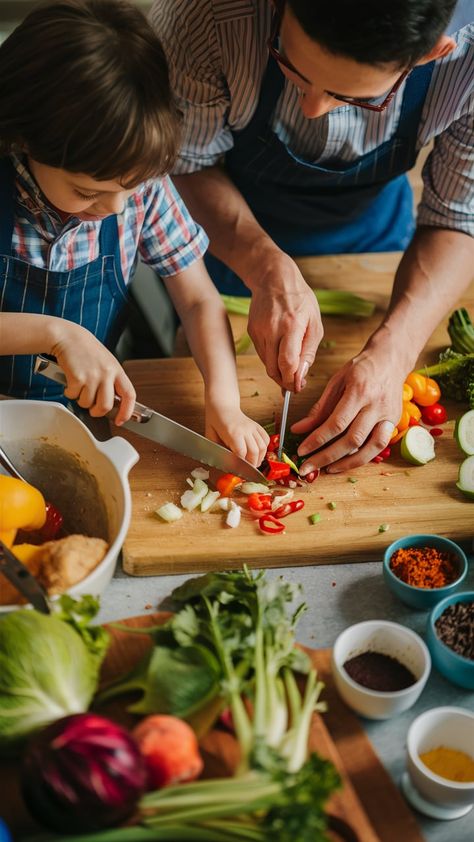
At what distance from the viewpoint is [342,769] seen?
3.62ft

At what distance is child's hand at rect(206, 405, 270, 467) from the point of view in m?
1.58

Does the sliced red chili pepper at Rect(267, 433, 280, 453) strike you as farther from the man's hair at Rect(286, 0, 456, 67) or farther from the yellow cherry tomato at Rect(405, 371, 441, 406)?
the man's hair at Rect(286, 0, 456, 67)

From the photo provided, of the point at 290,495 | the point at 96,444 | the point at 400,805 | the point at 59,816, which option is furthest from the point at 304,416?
the point at 59,816

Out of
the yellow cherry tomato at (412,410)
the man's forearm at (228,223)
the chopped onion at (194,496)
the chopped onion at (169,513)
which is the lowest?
the chopped onion at (169,513)

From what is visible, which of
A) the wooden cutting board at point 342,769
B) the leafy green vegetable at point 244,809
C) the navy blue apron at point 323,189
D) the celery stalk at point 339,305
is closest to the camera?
the leafy green vegetable at point 244,809

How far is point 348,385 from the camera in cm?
165

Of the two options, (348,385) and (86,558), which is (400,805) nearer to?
(86,558)

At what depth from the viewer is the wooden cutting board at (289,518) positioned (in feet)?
4.74

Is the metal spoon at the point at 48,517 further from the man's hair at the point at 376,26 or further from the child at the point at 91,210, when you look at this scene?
the man's hair at the point at 376,26

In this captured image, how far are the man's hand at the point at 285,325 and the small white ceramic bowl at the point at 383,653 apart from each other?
0.59 metres

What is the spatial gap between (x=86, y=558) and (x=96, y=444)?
0.23 metres

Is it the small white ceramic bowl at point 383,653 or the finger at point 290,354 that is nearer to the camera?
Answer: the small white ceramic bowl at point 383,653

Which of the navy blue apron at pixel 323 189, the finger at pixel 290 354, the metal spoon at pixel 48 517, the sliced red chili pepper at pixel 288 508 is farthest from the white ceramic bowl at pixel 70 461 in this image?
the navy blue apron at pixel 323 189

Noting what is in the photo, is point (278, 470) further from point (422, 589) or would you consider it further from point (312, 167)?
point (312, 167)
